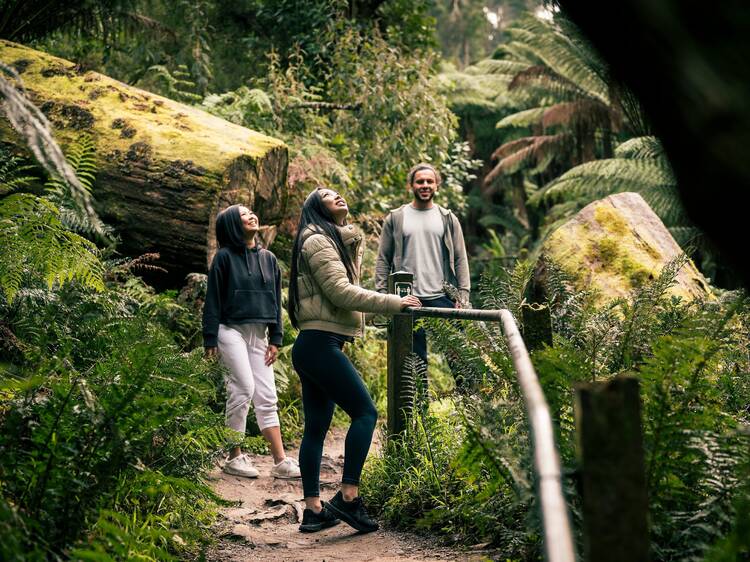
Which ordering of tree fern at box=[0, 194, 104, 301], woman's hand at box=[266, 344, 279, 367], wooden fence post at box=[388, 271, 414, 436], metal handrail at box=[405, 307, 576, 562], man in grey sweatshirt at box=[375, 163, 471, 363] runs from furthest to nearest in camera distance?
1. man in grey sweatshirt at box=[375, 163, 471, 363]
2. woman's hand at box=[266, 344, 279, 367]
3. wooden fence post at box=[388, 271, 414, 436]
4. tree fern at box=[0, 194, 104, 301]
5. metal handrail at box=[405, 307, 576, 562]

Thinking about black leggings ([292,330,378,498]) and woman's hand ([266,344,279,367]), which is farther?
woman's hand ([266,344,279,367])

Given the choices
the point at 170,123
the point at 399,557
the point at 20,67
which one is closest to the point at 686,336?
the point at 399,557

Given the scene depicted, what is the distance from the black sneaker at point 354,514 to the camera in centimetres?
480

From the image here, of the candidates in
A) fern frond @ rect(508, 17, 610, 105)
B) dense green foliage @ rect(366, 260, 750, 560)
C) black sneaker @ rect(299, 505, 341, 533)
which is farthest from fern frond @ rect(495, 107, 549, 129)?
black sneaker @ rect(299, 505, 341, 533)

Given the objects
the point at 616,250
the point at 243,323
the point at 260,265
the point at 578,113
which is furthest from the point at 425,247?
the point at 578,113

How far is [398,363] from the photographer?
5477 millimetres

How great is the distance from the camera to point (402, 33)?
1602cm

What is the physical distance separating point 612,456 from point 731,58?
0.92 m

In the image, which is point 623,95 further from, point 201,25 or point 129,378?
point 201,25

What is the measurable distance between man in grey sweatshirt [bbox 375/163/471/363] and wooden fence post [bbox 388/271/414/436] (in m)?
1.46

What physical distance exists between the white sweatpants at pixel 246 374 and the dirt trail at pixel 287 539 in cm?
54

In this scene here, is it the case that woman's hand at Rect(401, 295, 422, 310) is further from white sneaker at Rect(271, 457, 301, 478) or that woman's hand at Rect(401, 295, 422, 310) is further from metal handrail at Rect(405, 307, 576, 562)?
white sneaker at Rect(271, 457, 301, 478)

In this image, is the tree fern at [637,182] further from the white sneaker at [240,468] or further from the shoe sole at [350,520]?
the shoe sole at [350,520]

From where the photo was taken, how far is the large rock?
825cm
